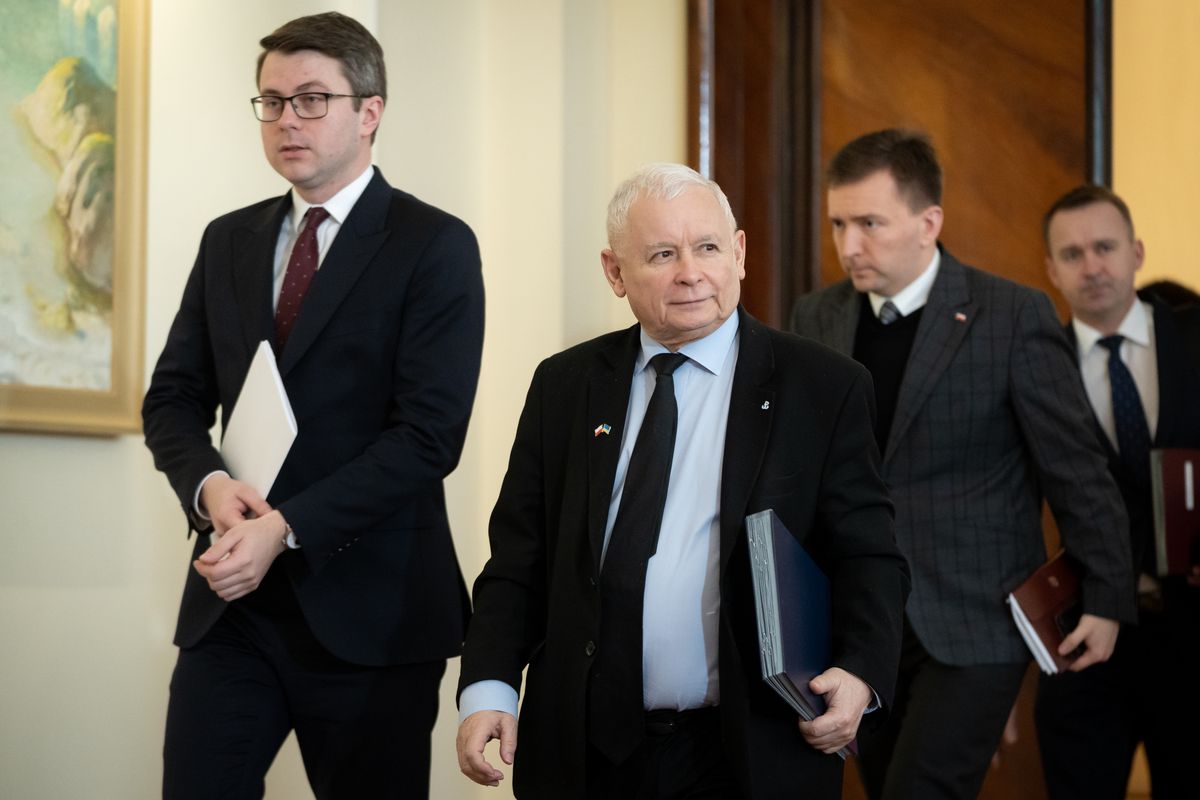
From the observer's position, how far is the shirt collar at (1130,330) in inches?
174

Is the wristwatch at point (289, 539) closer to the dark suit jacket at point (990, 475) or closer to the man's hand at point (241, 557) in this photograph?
the man's hand at point (241, 557)

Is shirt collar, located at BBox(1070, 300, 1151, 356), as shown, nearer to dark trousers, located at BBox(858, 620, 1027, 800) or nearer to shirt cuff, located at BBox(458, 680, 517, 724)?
dark trousers, located at BBox(858, 620, 1027, 800)

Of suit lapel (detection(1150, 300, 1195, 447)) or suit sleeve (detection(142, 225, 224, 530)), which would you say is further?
suit lapel (detection(1150, 300, 1195, 447))

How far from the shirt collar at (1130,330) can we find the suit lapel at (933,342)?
2.49ft

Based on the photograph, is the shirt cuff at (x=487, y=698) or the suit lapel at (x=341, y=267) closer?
the shirt cuff at (x=487, y=698)

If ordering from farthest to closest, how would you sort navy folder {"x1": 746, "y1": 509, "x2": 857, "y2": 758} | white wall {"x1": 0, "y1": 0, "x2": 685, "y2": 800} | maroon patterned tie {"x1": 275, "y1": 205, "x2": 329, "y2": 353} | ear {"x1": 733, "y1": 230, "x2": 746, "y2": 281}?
white wall {"x1": 0, "y1": 0, "x2": 685, "y2": 800}
maroon patterned tie {"x1": 275, "y1": 205, "x2": 329, "y2": 353}
ear {"x1": 733, "y1": 230, "x2": 746, "y2": 281}
navy folder {"x1": 746, "y1": 509, "x2": 857, "y2": 758}

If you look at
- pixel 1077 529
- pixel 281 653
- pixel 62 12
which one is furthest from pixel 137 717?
pixel 1077 529

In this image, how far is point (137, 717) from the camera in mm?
4094

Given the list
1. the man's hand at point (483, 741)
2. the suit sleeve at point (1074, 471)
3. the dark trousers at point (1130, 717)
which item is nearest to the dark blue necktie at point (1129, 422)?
the dark trousers at point (1130, 717)

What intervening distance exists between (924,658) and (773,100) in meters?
2.33

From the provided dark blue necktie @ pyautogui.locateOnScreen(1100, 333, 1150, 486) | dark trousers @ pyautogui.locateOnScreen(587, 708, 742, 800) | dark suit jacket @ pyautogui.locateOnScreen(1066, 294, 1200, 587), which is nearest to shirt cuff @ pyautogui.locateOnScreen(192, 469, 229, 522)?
dark trousers @ pyautogui.locateOnScreen(587, 708, 742, 800)

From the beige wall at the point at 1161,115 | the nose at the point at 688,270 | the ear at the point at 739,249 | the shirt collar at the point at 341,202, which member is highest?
the beige wall at the point at 1161,115

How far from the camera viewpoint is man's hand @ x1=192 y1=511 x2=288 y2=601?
9.02 ft

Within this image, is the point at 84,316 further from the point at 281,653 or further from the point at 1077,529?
the point at 1077,529
